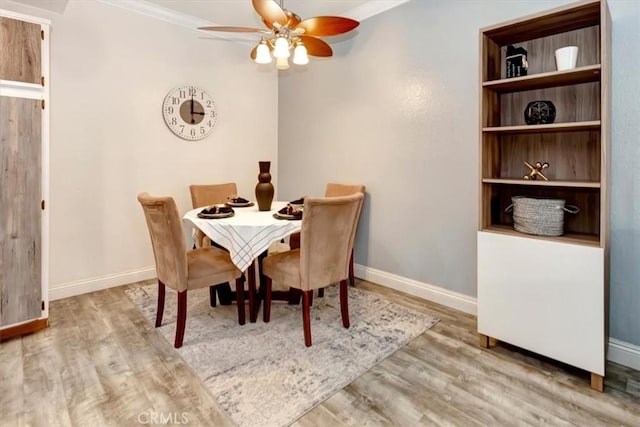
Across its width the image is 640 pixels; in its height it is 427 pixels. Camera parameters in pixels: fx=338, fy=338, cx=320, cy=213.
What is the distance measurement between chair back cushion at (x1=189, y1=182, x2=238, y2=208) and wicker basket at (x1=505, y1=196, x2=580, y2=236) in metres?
2.55

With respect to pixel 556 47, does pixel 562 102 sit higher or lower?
lower

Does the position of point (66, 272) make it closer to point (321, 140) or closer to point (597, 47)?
point (321, 140)

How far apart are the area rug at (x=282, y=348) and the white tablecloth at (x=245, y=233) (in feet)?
1.74

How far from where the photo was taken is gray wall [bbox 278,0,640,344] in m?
1.91

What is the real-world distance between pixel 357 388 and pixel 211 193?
95.0 inches

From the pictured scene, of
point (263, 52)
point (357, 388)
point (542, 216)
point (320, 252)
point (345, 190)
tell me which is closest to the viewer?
point (357, 388)

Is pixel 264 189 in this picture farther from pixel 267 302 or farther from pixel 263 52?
pixel 263 52

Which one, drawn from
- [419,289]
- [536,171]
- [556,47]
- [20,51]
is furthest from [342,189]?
[20,51]

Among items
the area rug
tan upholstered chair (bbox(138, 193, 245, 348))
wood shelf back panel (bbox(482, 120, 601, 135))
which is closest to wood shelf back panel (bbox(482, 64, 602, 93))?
wood shelf back panel (bbox(482, 120, 601, 135))

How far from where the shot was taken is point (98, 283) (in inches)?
121

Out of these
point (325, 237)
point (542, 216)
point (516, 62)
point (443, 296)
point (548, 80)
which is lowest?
point (443, 296)

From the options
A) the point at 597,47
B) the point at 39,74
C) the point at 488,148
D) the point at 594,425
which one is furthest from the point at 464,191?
the point at 39,74

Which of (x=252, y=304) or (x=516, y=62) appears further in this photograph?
(x=252, y=304)

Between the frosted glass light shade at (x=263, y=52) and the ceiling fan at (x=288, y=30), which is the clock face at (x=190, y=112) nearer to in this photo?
the ceiling fan at (x=288, y=30)
